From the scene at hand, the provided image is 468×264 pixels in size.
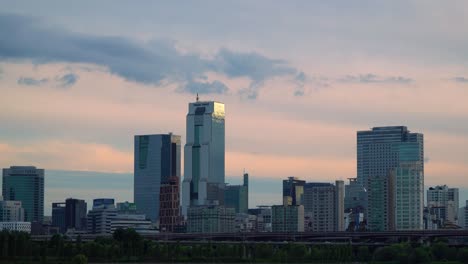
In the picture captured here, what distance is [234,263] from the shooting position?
198 m

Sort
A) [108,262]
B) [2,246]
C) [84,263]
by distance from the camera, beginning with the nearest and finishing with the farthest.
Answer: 1. [84,263]
2. [2,246]
3. [108,262]

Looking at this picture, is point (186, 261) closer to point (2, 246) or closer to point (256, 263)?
point (256, 263)

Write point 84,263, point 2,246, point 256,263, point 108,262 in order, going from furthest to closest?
point 256,263, point 108,262, point 2,246, point 84,263

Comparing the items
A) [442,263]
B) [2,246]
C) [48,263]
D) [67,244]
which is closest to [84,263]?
[48,263]

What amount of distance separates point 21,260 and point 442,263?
7456cm

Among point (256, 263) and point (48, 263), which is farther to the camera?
point (256, 263)

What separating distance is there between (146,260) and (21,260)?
38377 millimetres

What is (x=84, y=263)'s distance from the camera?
527ft

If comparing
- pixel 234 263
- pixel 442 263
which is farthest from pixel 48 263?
pixel 442 263

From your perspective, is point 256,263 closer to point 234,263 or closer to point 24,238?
point 234,263

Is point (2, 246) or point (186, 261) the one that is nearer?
point (2, 246)

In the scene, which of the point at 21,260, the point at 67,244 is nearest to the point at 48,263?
the point at 21,260

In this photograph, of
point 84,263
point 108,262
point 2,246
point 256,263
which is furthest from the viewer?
point 256,263

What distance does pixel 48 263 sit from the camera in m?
161
